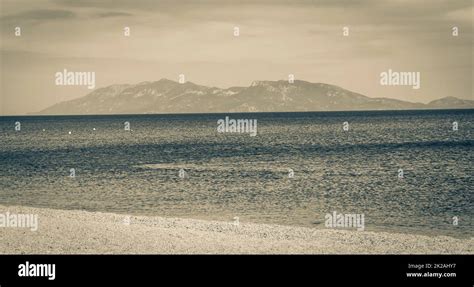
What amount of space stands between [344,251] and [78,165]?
6026 cm

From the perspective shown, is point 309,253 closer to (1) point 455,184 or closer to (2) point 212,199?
(2) point 212,199

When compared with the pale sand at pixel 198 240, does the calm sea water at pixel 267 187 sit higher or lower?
lower

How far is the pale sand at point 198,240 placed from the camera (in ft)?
77.7

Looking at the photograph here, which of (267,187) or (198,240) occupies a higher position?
(198,240)

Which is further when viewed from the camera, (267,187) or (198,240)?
(267,187)

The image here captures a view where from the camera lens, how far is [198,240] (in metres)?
26.0

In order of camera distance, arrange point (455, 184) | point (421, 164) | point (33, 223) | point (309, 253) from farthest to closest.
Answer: point (421, 164)
point (455, 184)
point (33, 223)
point (309, 253)

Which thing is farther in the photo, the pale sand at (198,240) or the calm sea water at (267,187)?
the calm sea water at (267,187)

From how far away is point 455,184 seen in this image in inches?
2052

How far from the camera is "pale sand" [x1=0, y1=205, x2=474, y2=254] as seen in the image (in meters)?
23.7

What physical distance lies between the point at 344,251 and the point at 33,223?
16.4 m
